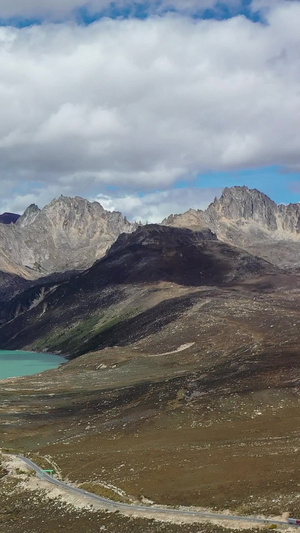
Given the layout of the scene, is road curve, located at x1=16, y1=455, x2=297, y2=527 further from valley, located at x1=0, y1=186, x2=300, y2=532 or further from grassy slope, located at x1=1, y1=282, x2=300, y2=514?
grassy slope, located at x1=1, y1=282, x2=300, y2=514

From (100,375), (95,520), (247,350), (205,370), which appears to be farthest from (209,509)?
(100,375)

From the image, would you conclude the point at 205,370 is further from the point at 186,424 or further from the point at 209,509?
the point at 209,509

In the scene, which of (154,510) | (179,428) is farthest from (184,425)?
(154,510)

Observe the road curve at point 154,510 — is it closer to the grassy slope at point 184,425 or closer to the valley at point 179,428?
the valley at point 179,428

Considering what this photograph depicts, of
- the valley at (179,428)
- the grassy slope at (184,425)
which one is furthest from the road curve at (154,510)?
the grassy slope at (184,425)

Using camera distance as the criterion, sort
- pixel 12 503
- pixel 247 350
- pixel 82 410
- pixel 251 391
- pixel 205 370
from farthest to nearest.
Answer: pixel 247 350 → pixel 205 370 → pixel 82 410 → pixel 251 391 → pixel 12 503

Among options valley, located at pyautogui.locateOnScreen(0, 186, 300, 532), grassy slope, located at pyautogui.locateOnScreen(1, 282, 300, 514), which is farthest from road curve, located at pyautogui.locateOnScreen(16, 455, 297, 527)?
grassy slope, located at pyautogui.locateOnScreen(1, 282, 300, 514)

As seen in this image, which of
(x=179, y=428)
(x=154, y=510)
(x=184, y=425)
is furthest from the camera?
(x=184, y=425)

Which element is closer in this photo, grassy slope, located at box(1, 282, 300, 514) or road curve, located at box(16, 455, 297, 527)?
road curve, located at box(16, 455, 297, 527)

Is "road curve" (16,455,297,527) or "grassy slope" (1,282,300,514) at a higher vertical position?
"grassy slope" (1,282,300,514)

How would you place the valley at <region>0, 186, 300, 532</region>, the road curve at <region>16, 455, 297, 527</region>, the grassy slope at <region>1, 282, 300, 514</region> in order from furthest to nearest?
the grassy slope at <region>1, 282, 300, 514</region> → the valley at <region>0, 186, 300, 532</region> → the road curve at <region>16, 455, 297, 527</region>

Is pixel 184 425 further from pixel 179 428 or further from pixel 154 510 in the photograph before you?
pixel 154 510
